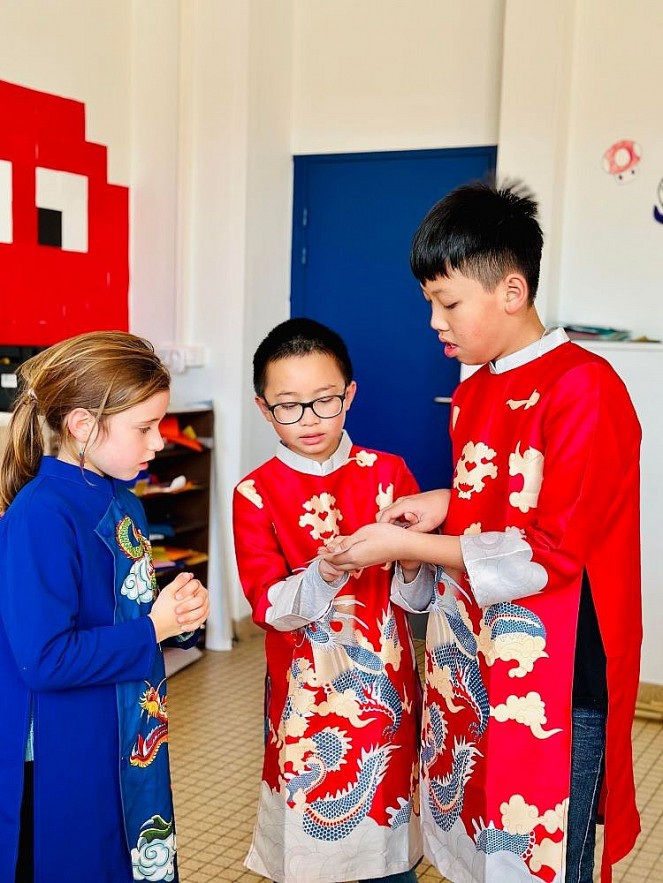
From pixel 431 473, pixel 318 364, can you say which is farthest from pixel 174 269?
pixel 318 364

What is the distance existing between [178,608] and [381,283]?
3010 mm

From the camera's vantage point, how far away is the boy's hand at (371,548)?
4.60 ft

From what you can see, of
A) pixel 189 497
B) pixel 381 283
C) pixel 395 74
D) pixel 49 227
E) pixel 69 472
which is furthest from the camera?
pixel 381 283

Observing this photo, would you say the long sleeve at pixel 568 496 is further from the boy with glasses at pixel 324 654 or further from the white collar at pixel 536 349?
the boy with glasses at pixel 324 654

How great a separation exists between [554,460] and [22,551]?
71 centimetres

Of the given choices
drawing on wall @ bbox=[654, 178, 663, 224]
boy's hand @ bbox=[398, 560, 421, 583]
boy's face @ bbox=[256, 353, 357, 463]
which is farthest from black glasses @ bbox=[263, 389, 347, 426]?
drawing on wall @ bbox=[654, 178, 663, 224]

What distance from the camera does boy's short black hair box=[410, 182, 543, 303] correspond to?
1373 millimetres

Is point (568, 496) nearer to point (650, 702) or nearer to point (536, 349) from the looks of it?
point (536, 349)

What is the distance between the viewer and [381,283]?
13.8 feet

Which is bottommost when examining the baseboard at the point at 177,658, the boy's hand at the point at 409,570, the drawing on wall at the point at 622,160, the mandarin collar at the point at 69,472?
the baseboard at the point at 177,658

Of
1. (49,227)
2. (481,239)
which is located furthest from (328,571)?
(49,227)

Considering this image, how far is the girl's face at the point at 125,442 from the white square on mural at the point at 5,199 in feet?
6.98

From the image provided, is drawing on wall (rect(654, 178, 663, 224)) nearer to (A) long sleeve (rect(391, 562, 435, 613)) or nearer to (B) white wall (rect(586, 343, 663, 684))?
(B) white wall (rect(586, 343, 663, 684))

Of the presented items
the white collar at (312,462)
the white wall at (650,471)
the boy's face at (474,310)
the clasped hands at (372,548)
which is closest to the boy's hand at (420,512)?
the clasped hands at (372,548)
